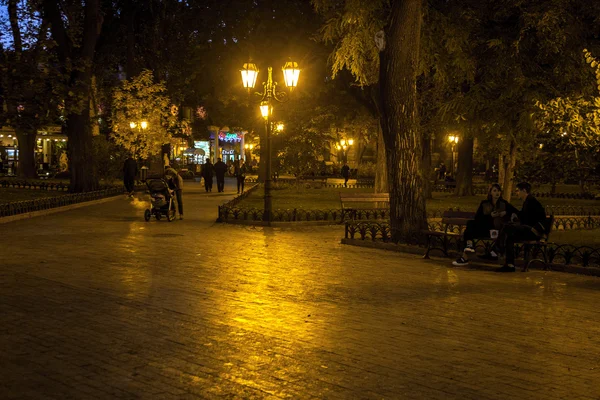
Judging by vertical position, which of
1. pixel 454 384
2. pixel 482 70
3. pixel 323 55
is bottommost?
pixel 454 384

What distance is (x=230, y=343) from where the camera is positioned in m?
7.44

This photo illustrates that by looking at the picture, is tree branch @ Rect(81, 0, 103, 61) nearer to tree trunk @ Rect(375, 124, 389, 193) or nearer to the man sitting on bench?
tree trunk @ Rect(375, 124, 389, 193)

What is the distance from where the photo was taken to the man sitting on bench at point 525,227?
1260cm

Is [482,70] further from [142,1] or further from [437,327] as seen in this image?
[142,1]

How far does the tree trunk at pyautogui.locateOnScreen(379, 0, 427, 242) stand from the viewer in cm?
1616

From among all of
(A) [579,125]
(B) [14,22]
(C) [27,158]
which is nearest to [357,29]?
(A) [579,125]

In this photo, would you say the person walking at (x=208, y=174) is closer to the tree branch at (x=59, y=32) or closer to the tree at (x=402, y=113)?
the tree branch at (x=59, y=32)

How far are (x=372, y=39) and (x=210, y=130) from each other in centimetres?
7115

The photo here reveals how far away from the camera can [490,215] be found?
1327 centimetres

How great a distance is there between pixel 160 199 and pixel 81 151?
41.4ft

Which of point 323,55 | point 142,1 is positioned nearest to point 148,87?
point 142,1

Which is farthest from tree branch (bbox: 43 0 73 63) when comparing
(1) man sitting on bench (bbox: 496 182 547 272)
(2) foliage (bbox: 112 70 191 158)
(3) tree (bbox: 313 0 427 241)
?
(1) man sitting on bench (bbox: 496 182 547 272)

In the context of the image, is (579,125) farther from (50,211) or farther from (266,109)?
(50,211)

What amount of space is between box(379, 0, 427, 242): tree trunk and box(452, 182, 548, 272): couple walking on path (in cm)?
282
